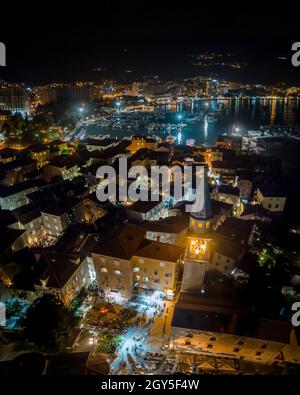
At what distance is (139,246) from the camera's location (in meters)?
19.3

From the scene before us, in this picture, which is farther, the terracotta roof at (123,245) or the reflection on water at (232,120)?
the reflection on water at (232,120)

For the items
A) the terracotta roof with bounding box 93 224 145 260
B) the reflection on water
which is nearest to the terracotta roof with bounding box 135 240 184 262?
the terracotta roof with bounding box 93 224 145 260

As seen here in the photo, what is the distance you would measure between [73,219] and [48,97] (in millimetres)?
94301

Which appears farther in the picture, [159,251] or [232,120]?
[232,120]

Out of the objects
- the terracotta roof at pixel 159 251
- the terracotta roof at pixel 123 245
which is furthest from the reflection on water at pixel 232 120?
the terracotta roof at pixel 159 251

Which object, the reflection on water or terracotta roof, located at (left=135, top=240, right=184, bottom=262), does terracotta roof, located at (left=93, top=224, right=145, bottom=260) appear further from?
the reflection on water

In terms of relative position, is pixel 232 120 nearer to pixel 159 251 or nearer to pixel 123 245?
pixel 159 251

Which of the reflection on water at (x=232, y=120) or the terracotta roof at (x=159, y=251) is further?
the reflection on water at (x=232, y=120)

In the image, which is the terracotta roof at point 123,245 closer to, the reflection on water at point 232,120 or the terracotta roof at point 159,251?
the terracotta roof at point 159,251

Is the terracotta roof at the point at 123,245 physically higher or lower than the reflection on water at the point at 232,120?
lower

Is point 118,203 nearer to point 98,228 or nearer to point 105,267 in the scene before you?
point 98,228

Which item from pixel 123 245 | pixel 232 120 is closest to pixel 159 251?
pixel 123 245
